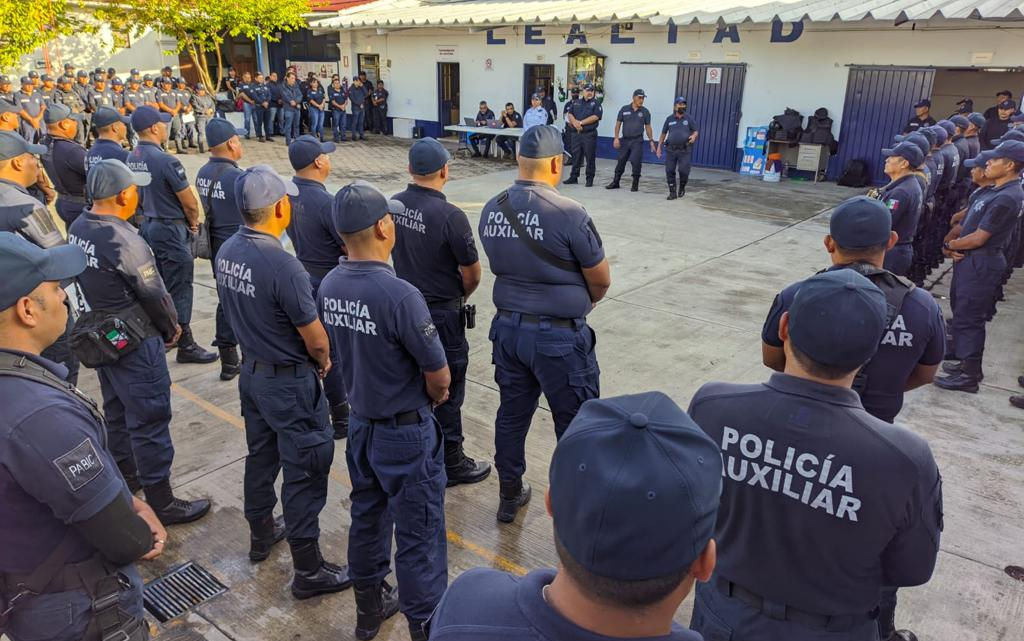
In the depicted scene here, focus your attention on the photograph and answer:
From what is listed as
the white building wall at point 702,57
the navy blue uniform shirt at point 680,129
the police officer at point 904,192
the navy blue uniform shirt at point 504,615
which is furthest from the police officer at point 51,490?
the white building wall at point 702,57

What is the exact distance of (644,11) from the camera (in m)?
15.3

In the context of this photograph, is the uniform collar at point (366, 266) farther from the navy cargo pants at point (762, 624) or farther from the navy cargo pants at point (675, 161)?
the navy cargo pants at point (675, 161)

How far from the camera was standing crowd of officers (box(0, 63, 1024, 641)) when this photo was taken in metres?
1.19

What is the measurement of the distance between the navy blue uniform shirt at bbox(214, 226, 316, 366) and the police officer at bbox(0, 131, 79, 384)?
56.3 inches

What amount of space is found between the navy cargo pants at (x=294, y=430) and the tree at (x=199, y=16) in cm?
2013

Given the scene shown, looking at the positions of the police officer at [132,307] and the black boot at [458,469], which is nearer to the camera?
the police officer at [132,307]

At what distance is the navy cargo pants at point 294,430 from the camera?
3.25 meters

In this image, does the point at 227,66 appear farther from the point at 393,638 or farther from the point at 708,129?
the point at 393,638

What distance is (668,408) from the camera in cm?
123

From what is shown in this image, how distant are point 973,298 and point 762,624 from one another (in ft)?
16.3

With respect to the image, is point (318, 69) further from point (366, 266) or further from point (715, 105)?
point (366, 266)

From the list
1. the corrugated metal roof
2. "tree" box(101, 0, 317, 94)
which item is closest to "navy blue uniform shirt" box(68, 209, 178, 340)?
the corrugated metal roof

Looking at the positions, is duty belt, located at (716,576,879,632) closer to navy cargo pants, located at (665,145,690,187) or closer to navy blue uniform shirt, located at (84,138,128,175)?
navy blue uniform shirt, located at (84,138,128,175)

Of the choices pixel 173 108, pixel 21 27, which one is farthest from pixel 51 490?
pixel 21 27
